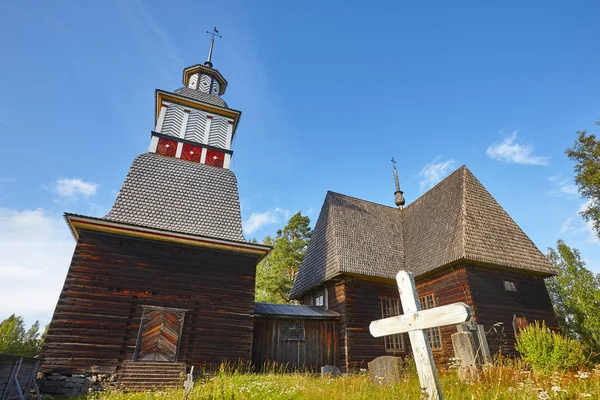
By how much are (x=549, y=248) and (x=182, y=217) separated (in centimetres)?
3766

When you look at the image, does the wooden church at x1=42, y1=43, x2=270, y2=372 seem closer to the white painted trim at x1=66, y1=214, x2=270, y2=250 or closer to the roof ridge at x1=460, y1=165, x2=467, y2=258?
the white painted trim at x1=66, y1=214, x2=270, y2=250

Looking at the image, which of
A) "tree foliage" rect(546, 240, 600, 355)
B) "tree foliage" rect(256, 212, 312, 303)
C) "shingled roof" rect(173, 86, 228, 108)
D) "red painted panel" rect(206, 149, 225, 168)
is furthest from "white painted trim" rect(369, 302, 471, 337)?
"tree foliage" rect(546, 240, 600, 355)

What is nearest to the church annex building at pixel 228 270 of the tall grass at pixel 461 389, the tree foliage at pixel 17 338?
the tall grass at pixel 461 389

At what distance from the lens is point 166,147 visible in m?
15.4

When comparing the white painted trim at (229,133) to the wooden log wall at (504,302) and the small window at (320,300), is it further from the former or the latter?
the wooden log wall at (504,302)

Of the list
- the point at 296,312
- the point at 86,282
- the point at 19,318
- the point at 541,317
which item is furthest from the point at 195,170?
the point at 19,318

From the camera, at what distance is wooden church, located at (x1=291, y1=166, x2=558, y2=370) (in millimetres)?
13625

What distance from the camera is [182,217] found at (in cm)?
1264

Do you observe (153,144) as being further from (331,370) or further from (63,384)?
(331,370)

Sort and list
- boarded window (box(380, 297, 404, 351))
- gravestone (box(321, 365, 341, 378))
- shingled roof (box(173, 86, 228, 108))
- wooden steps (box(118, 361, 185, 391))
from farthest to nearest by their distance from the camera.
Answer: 1. shingled roof (box(173, 86, 228, 108))
2. boarded window (box(380, 297, 404, 351))
3. gravestone (box(321, 365, 341, 378))
4. wooden steps (box(118, 361, 185, 391))

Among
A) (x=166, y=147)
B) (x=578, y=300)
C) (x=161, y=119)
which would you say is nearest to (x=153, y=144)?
(x=166, y=147)

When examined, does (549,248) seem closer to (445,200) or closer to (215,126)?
(445,200)

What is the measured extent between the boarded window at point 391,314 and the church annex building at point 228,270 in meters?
0.09

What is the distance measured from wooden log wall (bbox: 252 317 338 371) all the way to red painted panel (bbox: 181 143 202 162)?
8.49 m
